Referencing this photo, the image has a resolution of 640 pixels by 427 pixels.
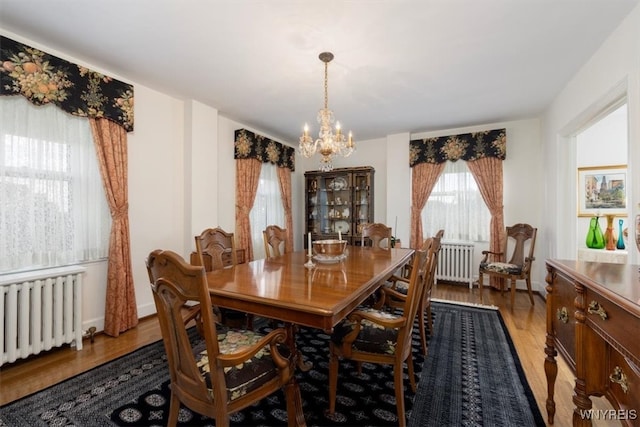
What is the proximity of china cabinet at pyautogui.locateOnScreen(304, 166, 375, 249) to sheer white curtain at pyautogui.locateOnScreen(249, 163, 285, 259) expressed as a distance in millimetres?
706

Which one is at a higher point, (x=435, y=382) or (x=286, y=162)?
(x=286, y=162)

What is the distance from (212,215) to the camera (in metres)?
3.70

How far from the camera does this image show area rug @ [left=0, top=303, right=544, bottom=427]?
158 centimetres

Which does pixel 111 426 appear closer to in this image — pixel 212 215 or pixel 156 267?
pixel 156 267

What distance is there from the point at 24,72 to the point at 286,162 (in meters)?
3.41

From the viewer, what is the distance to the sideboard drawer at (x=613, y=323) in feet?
2.77

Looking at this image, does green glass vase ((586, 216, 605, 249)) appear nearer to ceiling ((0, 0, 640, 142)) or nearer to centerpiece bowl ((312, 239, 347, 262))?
ceiling ((0, 0, 640, 142))

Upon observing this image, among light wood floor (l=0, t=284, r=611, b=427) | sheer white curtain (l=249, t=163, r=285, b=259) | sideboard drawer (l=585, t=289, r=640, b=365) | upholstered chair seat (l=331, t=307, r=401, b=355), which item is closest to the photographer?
sideboard drawer (l=585, t=289, r=640, b=365)

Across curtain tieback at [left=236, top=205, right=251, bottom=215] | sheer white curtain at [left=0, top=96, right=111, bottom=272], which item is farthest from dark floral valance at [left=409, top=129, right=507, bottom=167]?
sheer white curtain at [left=0, top=96, right=111, bottom=272]

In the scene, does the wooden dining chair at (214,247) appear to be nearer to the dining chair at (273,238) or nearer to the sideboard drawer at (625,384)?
the dining chair at (273,238)

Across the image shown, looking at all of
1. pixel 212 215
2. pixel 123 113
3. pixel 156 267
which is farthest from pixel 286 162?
pixel 156 267

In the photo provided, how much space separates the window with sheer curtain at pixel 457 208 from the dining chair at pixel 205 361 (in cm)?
401

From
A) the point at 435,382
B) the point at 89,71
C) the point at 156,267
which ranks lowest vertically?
the point at 435,382

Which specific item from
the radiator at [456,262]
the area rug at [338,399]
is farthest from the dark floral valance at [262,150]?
the radiator at [456,262]
